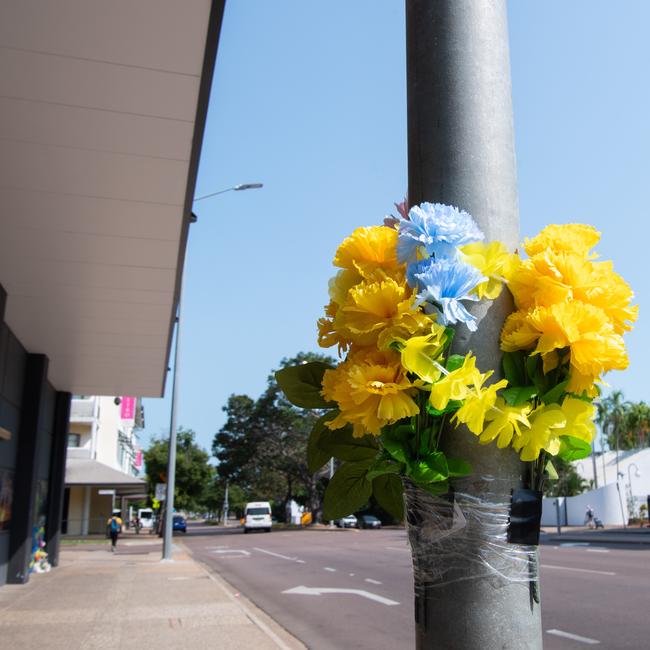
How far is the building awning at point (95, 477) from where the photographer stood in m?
37.2

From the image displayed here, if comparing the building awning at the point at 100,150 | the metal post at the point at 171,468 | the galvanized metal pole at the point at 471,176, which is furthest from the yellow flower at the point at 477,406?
the metal post at the point at 171,468

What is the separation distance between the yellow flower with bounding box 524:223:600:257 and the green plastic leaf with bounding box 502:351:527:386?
252mm

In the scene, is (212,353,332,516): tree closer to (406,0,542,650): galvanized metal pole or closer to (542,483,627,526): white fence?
(542,483,627,526): white fence

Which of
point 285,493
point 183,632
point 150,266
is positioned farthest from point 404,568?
point 285,493

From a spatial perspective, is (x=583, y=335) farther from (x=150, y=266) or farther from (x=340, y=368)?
(x=150, y=266)

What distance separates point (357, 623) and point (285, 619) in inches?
48.1

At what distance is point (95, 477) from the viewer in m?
38.2

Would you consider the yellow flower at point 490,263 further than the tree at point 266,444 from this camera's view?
No

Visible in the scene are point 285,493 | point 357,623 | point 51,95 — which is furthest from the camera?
point 285,493

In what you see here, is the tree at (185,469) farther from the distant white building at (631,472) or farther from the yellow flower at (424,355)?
the yellow flower at (424,355)

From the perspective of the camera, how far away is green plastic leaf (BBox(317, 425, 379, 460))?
179cm

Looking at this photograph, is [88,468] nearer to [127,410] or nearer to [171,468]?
[127,410]

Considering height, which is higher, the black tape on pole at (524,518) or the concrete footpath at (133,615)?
the black tape on pole at (524,518)

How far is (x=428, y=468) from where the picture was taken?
1.54 metres
